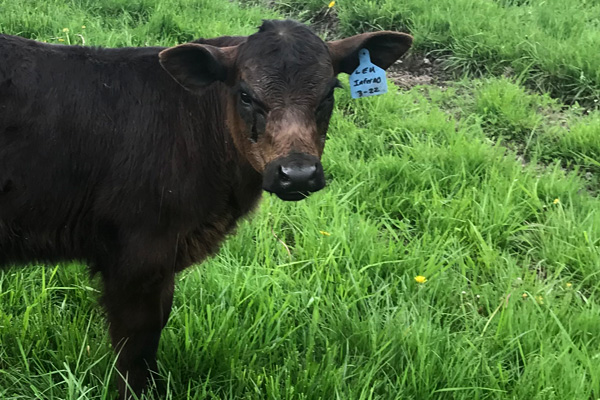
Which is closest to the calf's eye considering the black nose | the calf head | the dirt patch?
the calf head

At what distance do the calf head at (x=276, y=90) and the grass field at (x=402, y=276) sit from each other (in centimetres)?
70

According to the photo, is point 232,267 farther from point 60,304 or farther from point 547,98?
point 547,98

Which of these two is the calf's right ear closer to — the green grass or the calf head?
the calf head

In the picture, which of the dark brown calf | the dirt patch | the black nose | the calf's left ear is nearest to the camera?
the black nose

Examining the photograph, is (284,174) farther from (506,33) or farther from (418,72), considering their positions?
(506,33)

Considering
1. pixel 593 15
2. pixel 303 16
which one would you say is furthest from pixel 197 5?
pixel 593 15

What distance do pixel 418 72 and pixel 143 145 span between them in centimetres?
396

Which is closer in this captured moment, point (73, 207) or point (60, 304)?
point (73, 207)

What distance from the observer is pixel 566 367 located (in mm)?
2246

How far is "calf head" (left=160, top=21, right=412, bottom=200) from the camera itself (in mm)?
1940

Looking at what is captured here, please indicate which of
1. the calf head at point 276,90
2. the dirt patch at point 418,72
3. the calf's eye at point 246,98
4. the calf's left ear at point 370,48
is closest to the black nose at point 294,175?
the calf head at point 276,90

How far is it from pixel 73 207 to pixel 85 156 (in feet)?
0.72

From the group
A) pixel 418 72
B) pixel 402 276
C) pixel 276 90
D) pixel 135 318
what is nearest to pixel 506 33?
pixel 418 72

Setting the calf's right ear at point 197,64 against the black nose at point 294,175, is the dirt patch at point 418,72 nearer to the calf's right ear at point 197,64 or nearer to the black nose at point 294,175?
the calf's right ear at point 197,64
